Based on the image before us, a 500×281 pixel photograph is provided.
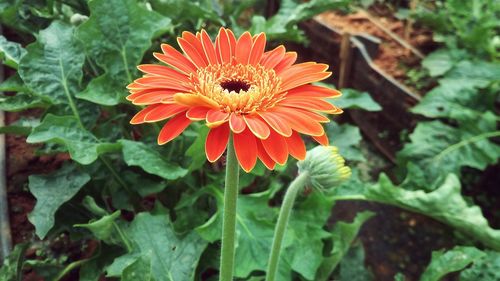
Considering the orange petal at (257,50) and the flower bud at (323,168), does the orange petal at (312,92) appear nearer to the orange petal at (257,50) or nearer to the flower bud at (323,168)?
the orange petal at (257,50)

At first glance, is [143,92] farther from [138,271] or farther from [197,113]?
[138,271]

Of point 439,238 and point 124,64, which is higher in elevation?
point 124,64

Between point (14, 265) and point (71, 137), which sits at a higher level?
point (71, 137)

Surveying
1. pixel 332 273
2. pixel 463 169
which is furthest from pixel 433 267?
pixel 463 169

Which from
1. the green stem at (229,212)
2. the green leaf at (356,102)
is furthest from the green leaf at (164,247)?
the green leaf at (356,102)

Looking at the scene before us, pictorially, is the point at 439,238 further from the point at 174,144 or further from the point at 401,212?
the point at 174,144

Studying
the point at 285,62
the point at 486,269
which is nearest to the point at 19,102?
the point at 285,62
